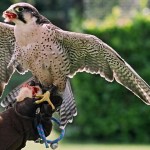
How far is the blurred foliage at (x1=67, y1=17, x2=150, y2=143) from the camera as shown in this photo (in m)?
14.4

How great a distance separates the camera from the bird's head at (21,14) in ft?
18.9

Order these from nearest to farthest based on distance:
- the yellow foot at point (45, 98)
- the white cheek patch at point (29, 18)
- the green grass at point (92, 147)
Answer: the yellow foot at point (45, 98) → the white cheek patch at point (29, 18) → the green grass at point (92, 147)

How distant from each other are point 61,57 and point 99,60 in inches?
13.6

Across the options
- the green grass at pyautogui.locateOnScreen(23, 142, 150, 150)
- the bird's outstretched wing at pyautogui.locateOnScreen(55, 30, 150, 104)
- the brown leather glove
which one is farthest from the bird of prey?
the green grass at pyautogui.locateOnScreen(23, 142, 150, 150)

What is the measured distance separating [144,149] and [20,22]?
7021mm

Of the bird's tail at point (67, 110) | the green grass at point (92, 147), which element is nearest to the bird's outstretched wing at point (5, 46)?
the bird's tail at point (67, 110)

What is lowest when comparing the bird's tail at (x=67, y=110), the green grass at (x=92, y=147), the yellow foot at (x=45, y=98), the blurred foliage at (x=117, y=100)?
the yellow foot at (x=45, y=98)

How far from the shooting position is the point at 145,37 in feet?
48.2

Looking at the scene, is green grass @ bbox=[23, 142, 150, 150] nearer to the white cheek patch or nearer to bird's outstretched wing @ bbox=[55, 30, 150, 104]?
bird's outstretched wing @ bbox=[55, 30, 150, 104]

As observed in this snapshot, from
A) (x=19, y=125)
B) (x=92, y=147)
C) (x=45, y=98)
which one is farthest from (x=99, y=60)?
(x=92, y=147)

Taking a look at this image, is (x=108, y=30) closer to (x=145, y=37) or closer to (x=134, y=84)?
(x=145, y=37)

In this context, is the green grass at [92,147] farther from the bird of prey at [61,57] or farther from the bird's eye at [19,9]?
the bird's eye at [19,9]

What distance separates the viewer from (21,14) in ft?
19.2

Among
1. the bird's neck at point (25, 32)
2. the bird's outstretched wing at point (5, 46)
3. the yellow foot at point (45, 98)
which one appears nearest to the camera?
the yellow foot at point (45, 98)
